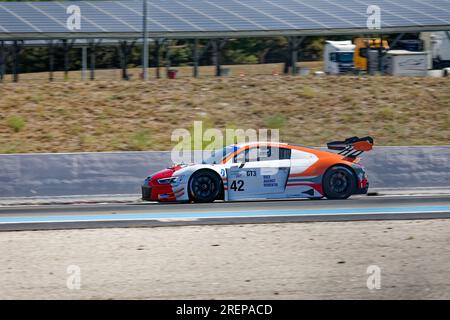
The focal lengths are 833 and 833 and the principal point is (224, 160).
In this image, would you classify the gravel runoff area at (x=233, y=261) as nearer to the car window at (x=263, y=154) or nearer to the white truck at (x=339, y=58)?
the car window at (x=263, y=154)

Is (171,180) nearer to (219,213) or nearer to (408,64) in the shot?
(219,213)

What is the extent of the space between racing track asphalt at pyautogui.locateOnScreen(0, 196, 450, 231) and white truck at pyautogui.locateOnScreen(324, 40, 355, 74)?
78.8ft

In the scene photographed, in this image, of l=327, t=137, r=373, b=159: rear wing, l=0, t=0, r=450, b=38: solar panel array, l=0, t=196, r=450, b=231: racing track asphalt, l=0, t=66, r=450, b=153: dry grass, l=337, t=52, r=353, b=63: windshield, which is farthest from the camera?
l=337, t=52, r=353, b=63: windshield

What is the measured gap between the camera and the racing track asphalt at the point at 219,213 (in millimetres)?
14227

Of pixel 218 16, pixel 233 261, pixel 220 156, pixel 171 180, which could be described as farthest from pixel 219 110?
pixel 233 261

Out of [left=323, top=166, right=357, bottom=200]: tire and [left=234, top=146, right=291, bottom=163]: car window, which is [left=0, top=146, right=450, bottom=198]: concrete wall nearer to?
[left=323, top=166, right=357, bottom=200]: tire

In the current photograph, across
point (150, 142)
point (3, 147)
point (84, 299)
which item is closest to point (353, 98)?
point (150, 142)

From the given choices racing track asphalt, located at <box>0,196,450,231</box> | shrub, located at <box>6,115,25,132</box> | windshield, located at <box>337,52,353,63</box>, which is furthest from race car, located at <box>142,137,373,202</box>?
windshield, located at <box>337,52,353,63</box>

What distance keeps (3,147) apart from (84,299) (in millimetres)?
15571

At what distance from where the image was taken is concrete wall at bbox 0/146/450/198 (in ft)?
62.7

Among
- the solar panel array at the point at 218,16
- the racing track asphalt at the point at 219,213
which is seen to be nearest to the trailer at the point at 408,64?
the solar panel array at the point at 218,16

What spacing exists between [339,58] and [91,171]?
24.3 meters

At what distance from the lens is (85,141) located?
80.3 feet

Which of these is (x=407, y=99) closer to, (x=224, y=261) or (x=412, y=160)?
(x=412, y=160)
